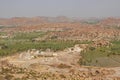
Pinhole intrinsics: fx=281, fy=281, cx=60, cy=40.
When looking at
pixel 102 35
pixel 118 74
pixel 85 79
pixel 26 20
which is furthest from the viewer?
pixel 26 20

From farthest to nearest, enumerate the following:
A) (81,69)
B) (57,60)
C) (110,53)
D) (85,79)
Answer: (110,53) < (57,60) < (81,69) < (85,79)

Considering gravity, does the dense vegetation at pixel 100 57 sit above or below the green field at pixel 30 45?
above

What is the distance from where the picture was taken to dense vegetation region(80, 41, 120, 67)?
129 ft

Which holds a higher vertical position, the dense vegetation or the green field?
the dense vegetation

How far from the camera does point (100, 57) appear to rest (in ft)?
144

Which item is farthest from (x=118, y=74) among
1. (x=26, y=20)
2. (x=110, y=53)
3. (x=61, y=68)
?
(x=26, y=20)

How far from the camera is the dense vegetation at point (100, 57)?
39188 mm

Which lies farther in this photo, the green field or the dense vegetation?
the green field

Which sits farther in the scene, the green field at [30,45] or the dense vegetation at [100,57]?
the green field at [30,45]

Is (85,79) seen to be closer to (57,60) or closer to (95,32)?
(57,60)

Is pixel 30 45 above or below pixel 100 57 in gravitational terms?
below

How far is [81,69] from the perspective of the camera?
34.2 m

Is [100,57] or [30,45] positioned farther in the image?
[30,45]

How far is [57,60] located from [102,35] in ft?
130
